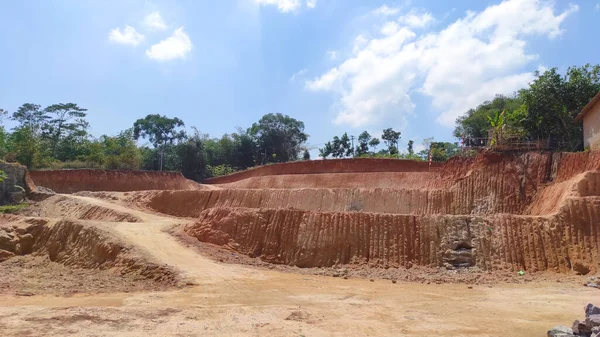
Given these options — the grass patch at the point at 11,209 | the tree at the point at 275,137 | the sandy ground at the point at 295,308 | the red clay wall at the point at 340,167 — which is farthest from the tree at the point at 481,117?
the grass patch at the point at 11,209

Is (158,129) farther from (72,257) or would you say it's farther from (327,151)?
(72,257)

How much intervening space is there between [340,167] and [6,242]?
100 ft

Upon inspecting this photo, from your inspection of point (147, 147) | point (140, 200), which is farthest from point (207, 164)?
point (140, 200)

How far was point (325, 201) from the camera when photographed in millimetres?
30375

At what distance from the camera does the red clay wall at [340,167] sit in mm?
39938

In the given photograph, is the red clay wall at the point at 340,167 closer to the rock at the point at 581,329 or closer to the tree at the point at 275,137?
the tree at the point at 275,137

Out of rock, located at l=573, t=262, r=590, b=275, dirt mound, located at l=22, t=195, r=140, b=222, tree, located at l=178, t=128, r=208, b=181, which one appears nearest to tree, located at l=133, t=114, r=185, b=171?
tree, located at l=178, t=128, r=208, b=181

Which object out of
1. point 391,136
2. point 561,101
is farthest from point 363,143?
point 561,101

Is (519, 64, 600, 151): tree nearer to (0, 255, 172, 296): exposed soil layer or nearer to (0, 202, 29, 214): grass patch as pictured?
(0, 255, 172, 296): exposed soil layer

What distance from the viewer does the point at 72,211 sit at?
90.5 feet

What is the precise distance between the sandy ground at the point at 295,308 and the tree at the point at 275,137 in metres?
46.4

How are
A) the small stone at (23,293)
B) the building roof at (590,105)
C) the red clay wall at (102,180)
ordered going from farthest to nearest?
the red clay wall at (102,180)
the building roof at (590,105)
the small stone at (23,293)

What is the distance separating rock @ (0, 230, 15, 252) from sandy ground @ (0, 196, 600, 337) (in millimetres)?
6927

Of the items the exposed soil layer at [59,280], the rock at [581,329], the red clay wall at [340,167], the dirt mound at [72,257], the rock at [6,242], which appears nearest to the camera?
the rock at [581,329]
